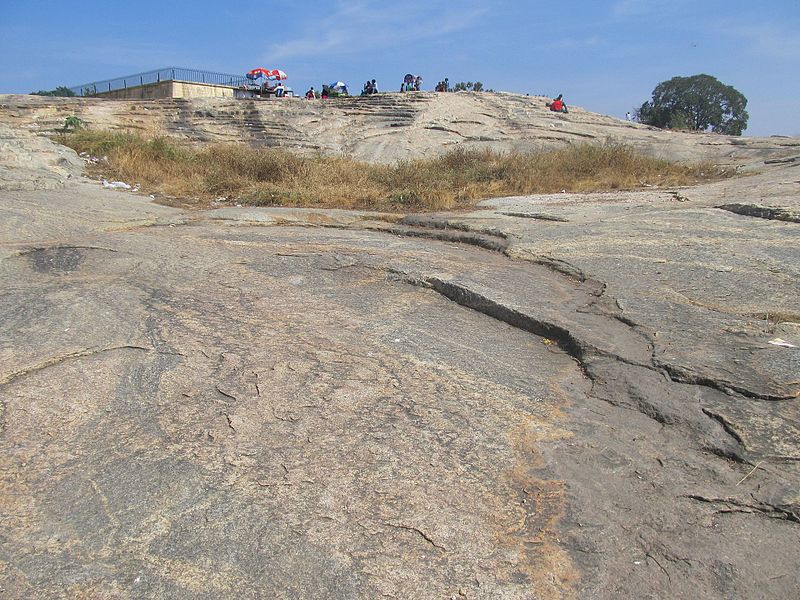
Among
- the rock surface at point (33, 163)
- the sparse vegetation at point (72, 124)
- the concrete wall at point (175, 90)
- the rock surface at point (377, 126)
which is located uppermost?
the concrete wall at point (175, 90)

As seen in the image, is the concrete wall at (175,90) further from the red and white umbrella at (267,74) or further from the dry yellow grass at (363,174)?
the dry yellow grass at (363,174)

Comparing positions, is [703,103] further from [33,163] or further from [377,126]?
[33,163]

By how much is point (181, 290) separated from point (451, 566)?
92.8 inches

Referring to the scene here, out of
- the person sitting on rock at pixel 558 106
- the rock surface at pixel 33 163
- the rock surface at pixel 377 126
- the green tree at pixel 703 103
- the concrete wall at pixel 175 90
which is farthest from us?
the green tree at pixel 703 103

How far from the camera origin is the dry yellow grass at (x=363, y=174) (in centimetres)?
731

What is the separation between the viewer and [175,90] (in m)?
19.1

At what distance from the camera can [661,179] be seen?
895 cm

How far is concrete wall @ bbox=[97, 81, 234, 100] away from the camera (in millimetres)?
19156

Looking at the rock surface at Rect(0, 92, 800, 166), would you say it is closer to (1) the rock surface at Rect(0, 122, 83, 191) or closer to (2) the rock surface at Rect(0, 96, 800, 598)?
(1) the rock surface at Rect(0, 122, 83, 191)

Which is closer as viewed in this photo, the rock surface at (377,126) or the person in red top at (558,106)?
the rock surface at (377,126)

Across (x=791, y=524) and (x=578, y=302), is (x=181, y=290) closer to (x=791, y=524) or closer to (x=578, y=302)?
(x=578, y=302)

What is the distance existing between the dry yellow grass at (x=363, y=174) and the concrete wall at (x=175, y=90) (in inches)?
402

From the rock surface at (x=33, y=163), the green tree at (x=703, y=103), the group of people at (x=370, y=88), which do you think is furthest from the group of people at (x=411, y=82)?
the green tree at (x=703, y=103)

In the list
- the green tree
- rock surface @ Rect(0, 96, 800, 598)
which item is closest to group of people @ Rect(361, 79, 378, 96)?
rock surface @ Rect(0, 96, 800, 598)
